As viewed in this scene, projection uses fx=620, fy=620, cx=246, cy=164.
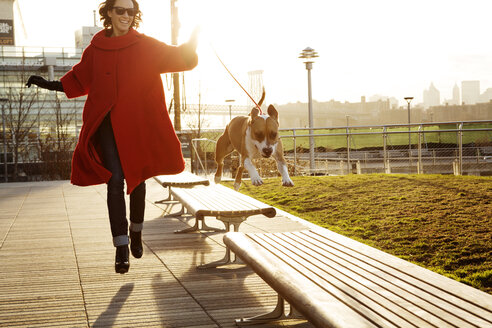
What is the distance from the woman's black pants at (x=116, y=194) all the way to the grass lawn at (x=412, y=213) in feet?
Answer: 7.43

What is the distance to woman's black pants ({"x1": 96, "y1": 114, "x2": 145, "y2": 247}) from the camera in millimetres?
3752

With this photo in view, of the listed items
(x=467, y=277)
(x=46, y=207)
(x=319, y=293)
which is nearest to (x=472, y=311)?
(x=319, y=293)

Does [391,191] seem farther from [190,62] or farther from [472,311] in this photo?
[472,311]

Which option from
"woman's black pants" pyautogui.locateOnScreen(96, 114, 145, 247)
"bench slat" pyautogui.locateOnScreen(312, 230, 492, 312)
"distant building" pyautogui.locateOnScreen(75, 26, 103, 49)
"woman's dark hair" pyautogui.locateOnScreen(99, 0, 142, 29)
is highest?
"distant building" pyautogui.locateOnScreen(75, 26, 103, 49)

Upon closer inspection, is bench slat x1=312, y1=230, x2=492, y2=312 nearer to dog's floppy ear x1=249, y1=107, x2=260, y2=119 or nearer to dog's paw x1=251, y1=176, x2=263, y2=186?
dog's paw x1=251, y1=176, x2=263, y2=186

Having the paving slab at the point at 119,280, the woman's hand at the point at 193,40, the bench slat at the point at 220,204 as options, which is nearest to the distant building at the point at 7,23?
the paving slab at the point at 119,280

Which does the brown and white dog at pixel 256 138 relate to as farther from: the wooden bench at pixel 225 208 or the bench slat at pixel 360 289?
the wooden bench at pixel 225 208

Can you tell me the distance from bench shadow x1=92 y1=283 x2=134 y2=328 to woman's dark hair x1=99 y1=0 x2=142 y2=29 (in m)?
1.70

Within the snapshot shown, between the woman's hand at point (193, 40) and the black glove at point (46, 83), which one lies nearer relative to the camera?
the woman's hand at point (193, 40)

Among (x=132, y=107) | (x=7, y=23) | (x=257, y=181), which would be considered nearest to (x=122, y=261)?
(x=132, y=107)

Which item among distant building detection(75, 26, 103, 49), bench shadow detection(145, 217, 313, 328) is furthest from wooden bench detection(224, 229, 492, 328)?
distant building detection(75, 26, 103, 49)

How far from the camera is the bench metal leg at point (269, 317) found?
10.8ft

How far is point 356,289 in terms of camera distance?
258 centimetres

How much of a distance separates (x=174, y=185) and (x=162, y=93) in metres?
3.98
